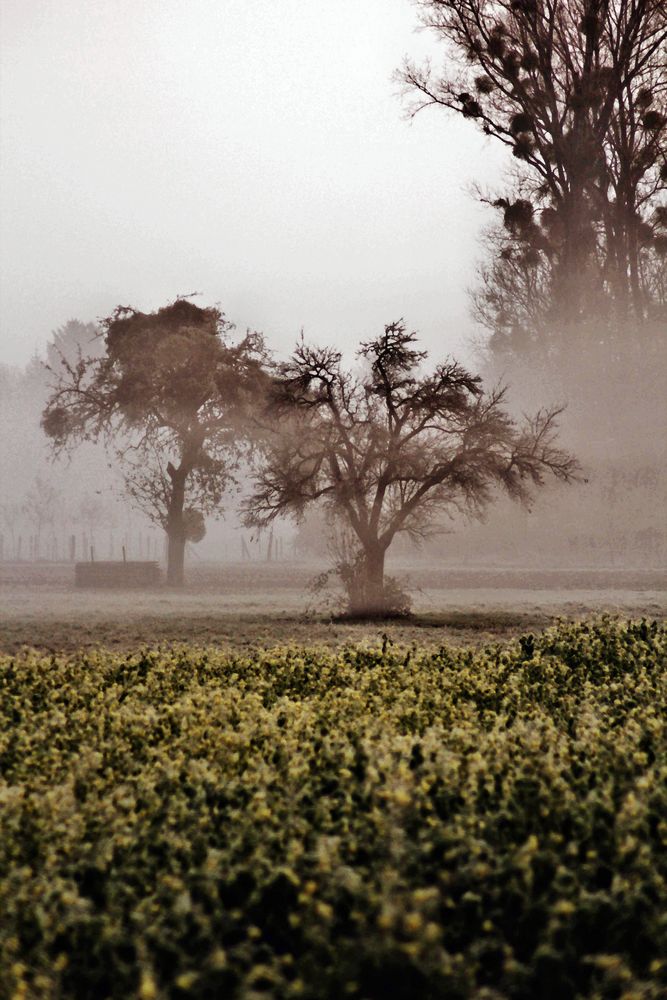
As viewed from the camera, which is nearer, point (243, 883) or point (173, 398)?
point (243, 883)

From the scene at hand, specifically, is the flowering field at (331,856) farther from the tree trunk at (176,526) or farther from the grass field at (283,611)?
the tree trunk at (176,526)

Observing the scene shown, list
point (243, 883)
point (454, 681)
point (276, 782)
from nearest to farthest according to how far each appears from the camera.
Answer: point (243, 883), point (276, 782), point (454, 681)

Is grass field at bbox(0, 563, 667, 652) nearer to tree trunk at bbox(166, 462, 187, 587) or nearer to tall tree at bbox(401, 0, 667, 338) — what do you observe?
tree trunk at bbox(166, 462, 187, 587)

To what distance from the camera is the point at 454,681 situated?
977 cm

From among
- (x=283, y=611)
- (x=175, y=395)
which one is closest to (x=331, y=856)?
(x=283, y=611)

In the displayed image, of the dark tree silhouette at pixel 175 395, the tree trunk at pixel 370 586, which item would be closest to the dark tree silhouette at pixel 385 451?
the tree trunk at pixel 370 586

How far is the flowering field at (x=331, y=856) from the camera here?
3711mm

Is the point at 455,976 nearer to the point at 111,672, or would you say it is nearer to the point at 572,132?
the point at 111,672

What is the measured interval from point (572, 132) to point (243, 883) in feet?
104

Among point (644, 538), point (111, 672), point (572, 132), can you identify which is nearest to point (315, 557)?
point (644, 538)

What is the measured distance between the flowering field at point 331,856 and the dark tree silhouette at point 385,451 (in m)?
12.7

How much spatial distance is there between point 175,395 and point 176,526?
512cm

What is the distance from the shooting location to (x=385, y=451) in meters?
20.5

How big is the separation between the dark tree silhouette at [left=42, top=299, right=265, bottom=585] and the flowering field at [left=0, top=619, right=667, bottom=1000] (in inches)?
999
